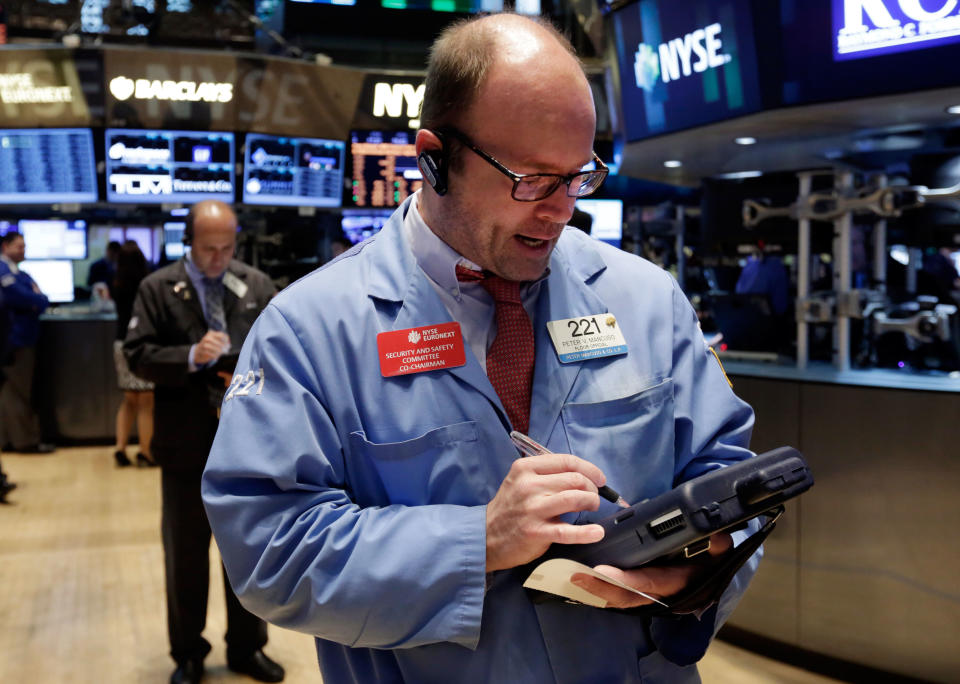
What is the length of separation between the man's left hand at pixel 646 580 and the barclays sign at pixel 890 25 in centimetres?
229

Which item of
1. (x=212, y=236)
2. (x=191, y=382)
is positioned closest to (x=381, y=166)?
(x=212, y=236)

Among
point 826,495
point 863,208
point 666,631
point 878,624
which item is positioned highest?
point 863,208

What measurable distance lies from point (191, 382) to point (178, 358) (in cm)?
11

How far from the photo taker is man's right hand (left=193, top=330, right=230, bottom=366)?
9.66ft

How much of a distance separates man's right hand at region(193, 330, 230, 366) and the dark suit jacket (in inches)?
3.2

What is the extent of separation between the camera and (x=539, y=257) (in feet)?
3.72

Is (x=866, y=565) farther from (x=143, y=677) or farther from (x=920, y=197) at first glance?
(x=143, y=677)

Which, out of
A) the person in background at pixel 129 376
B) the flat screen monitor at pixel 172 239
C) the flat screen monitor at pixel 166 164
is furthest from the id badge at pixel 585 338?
the flat screen monitor at pixel 172 239

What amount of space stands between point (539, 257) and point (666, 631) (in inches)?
20.4

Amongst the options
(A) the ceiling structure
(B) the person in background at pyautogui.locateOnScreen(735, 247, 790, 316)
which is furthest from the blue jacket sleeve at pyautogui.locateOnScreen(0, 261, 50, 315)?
(B) the person in background at pyautogui.locateOnScreen(735, 247, 790, 316)

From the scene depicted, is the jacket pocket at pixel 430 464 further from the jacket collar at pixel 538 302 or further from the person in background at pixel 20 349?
the person in background at pixel 20 349

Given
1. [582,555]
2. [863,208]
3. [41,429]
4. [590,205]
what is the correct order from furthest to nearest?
[590,205], [41,429], [863,208], [582,555]

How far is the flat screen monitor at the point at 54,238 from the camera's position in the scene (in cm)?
777

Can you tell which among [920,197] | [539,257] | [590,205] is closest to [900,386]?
[920,197]
